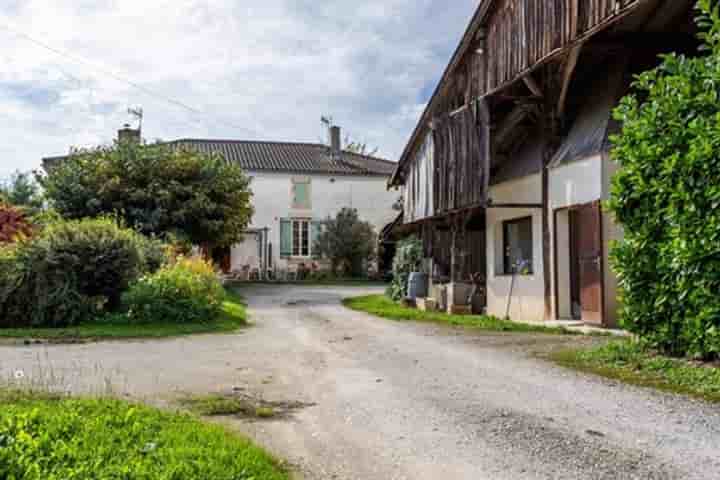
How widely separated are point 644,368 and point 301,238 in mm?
27416

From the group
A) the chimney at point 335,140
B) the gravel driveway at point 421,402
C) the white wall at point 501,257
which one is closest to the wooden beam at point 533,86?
the white wall at point 501,257

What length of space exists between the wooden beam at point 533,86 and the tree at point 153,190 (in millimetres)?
12958

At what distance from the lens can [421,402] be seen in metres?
5.98

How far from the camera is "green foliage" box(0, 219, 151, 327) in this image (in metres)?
12.7

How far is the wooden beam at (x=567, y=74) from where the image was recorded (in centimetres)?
1155

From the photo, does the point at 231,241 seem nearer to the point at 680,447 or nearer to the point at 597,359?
the point at 597,359

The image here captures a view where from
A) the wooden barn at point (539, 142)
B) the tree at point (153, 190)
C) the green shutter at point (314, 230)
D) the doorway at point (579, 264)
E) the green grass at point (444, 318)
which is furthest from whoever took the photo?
the green shutter at point (314, 230)

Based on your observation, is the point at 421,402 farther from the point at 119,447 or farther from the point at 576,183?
the point at 576,183

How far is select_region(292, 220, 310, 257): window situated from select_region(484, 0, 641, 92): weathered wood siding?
20.5 meters

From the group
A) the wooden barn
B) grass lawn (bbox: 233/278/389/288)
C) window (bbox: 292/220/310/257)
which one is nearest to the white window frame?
window (bbox: 292/220/310/257)

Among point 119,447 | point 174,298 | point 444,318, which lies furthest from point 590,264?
point 119,447

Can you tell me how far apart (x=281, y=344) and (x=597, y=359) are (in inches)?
192

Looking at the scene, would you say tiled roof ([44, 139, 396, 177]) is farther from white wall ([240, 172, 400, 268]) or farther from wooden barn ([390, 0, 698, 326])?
wooden barn ([390, 0, 698, 326])

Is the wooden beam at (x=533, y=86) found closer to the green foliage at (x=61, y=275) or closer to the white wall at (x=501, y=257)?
the white wall at (x=501, y=257)
